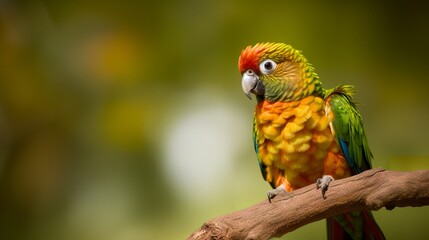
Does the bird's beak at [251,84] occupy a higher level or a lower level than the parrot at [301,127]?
higher

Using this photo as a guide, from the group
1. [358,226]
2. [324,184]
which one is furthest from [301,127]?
[358,226]

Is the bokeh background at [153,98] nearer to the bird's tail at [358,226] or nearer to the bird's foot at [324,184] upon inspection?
the bird's tail at [358,226]

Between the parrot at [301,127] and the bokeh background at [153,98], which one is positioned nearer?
the parrot at [301,127]

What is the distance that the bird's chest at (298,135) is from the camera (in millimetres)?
1685

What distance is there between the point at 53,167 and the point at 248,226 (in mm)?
1152

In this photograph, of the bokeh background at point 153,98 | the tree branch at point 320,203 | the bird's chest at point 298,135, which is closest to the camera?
the tree branch at point 320,203

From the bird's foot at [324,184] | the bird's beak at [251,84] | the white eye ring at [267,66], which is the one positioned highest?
the white eye ring at [267,66]

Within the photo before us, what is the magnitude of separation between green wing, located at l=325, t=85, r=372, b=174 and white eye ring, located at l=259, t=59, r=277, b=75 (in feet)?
0.72

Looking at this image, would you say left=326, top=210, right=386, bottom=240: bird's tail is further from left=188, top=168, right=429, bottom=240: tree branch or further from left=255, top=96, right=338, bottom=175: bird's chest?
left=188, top=168, right=429, bottom=240: tree branch

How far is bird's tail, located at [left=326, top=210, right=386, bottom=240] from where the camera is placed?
5.75 ft

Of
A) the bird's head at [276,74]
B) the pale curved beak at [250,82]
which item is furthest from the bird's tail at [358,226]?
the pale curved beak at [250,82]

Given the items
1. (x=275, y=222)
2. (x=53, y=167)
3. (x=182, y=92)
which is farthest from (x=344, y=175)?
(x=53, y=167)

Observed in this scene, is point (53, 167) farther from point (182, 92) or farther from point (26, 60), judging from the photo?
point (182, 92)

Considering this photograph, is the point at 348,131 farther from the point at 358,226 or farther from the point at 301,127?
the point at 358,226
